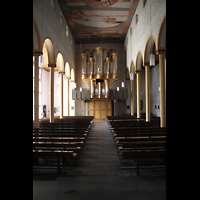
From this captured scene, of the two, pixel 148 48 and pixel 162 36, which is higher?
pixel 148 48

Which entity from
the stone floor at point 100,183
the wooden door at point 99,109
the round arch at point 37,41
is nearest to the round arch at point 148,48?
the round arch at point 37,41

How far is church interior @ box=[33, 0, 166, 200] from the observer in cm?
381

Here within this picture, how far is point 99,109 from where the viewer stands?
19766 millimetres

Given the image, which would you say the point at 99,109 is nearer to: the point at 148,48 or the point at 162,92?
the point at 148,48

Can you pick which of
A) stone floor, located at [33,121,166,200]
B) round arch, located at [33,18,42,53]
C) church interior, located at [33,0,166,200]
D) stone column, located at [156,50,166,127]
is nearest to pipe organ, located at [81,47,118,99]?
church interior, located at [33,0,166,200]

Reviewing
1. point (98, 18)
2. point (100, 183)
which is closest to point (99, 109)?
point (98, 18)

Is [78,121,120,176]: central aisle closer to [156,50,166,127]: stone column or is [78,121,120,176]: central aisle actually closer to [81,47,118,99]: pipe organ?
[156,50,166,127]: stone column

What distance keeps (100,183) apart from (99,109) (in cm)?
1607

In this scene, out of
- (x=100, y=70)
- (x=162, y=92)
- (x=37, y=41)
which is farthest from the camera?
(x=100, y=70)

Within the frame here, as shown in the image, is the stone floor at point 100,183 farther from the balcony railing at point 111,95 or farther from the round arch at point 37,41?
the balcony railing at point 111,95

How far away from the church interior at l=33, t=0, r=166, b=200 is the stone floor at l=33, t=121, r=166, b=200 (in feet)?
0.06
